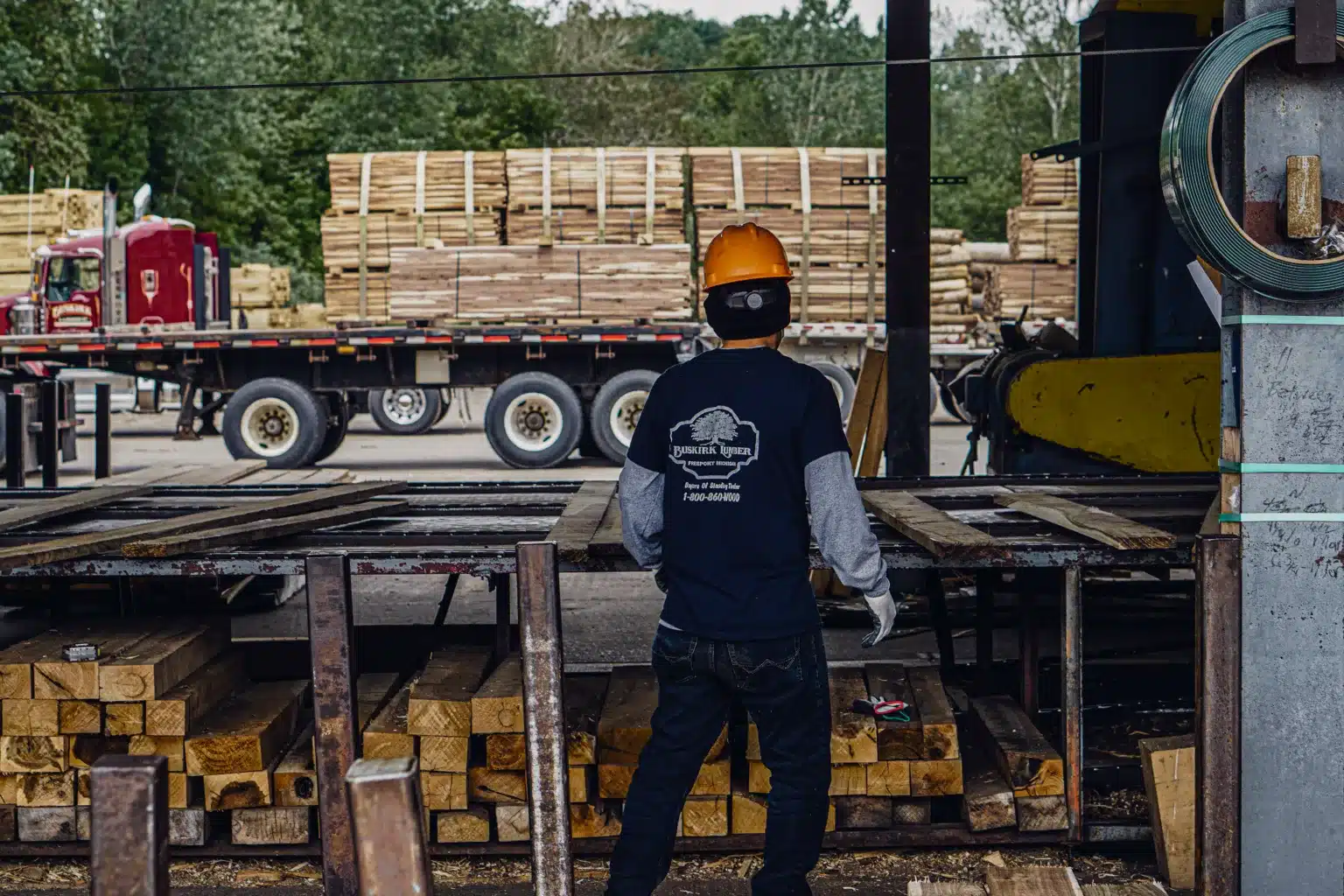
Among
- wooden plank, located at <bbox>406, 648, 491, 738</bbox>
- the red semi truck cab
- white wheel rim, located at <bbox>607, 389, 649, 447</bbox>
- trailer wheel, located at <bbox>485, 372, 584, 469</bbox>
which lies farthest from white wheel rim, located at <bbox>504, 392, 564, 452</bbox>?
wooden plank, located at <bbox>406, 648, 491, 738</bbox>

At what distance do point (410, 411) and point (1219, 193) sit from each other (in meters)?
17.9

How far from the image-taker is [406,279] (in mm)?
17266

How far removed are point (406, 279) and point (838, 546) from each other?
556 inches

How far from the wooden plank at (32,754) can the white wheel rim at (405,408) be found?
16544 mm

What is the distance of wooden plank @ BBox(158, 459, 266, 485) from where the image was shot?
24.3ft

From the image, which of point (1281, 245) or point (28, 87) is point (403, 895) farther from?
point (28, 87)

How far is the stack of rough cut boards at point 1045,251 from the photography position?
2178cm

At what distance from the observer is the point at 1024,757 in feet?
15.7

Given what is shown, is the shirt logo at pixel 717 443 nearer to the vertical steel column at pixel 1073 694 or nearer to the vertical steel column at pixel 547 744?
the vertical steel column at pixel 547 744

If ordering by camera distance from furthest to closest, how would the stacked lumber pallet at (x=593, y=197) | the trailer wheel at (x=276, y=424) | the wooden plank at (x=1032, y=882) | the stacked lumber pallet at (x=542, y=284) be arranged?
the stacked lumber pallet at (x=593, y=197)
the stacked lumber pallet at (x=542, y=284)
the trailer wheel at (x=276, y=424)
the wooden plank at (x=1032, y=882)

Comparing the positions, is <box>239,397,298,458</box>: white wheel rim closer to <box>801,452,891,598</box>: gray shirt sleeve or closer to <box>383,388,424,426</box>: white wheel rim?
<box>383,388,424,426</box>: white wheel rim

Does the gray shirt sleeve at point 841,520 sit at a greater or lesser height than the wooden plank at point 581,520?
greater

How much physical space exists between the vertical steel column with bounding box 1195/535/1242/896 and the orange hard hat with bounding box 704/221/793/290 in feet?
4.46

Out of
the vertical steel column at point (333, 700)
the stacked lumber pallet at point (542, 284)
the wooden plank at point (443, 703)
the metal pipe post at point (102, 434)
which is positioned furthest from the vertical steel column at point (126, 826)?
the stacked lumber pallet at point (542, 284)
